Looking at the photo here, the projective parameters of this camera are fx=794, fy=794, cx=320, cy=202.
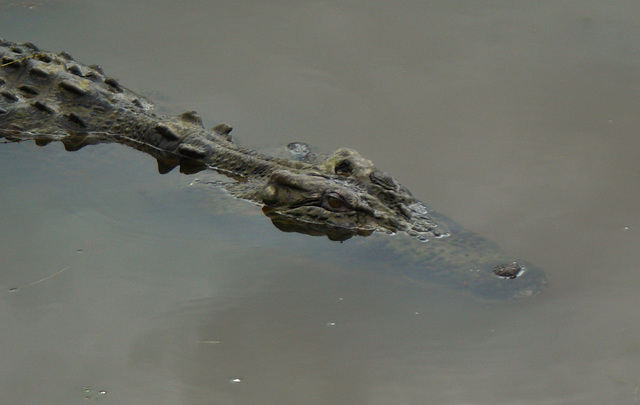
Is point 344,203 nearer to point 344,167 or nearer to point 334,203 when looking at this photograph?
point 334,203

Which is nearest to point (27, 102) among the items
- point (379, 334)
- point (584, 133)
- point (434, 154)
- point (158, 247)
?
point (158, 247)

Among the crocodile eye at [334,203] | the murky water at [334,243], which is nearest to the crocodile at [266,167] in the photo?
the crocodile eye at [334,203]

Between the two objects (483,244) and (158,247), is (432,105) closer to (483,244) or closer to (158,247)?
(483,244)

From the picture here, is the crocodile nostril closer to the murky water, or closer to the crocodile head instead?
the crocodile head

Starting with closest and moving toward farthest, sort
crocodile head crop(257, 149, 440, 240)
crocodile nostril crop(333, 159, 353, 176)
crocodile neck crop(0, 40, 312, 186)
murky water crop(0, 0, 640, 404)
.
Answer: murky water crop(0, 0, 640, 404) → crocodile head crop(257, 149, 440, 240) → crocodile nostril crop(333, 159, 353, 176) → crocodile neck crop(0, 40, 312, 186)

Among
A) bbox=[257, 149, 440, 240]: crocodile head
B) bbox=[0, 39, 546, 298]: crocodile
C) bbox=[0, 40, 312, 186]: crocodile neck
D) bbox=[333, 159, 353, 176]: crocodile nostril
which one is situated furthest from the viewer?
bbox=[0, 40, 312, 186]: crocodile neck

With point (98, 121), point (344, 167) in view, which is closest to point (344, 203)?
point (344, 167)

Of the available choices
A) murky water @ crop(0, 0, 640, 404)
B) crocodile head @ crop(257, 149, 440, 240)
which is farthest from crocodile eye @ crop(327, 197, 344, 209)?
murky water @ crop(0, 0, 640, 404)

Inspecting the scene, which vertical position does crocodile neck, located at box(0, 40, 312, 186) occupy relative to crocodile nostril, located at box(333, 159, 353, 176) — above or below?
above

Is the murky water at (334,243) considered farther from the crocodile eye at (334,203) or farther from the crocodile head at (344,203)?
the crocodile eye at (334,203)
